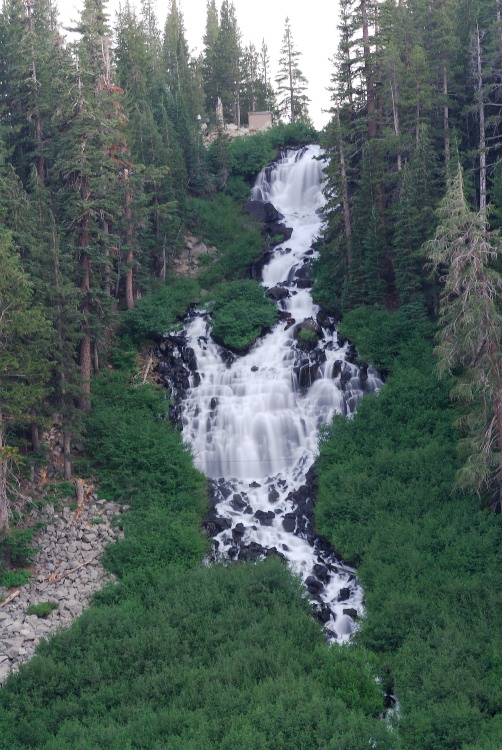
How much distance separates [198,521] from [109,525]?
319 centimetres

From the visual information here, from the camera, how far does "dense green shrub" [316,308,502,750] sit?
56.7ft

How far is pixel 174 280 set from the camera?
40.5 m

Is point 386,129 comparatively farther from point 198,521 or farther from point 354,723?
point 354,723

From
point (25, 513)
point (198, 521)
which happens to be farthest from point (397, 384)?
point (25, 513)

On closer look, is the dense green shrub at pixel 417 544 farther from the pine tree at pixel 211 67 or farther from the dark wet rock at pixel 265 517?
the pine tree at pixel 211 67

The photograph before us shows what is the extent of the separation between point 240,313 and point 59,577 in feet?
56.7

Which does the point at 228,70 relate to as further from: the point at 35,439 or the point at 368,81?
the point at 35,439

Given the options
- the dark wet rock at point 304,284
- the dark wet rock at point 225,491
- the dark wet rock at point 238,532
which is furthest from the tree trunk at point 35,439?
the dark wet rock at point 304,284

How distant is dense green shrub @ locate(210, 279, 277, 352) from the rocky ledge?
1157cm

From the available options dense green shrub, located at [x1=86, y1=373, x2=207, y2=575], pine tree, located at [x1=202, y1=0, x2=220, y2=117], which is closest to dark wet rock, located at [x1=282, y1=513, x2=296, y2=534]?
dense green shrub, located at [x1=86, y1=373, x2=207, y2=575]

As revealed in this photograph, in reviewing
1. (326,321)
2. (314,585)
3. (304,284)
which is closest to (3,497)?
(314,585)

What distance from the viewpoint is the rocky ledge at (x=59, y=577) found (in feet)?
66.9

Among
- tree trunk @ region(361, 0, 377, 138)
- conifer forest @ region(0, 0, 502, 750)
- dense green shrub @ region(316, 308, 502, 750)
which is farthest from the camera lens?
tree trunk @ region(361, 0, 377, 138)

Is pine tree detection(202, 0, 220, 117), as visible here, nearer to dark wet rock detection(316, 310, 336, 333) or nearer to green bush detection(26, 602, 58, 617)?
dark wet rock detection(316, 310, 336, 333)
